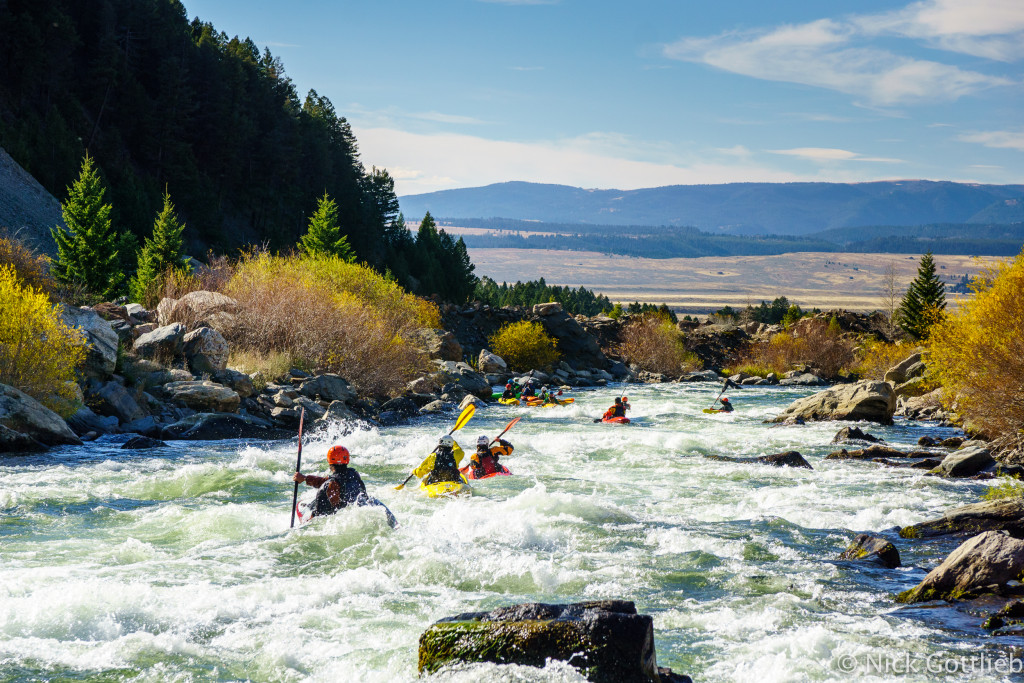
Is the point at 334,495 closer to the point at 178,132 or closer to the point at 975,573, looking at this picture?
the point at 975,573

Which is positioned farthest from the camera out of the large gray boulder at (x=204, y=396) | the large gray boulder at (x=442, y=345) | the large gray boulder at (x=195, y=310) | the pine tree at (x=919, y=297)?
the pine tree at (x=919, y=297)

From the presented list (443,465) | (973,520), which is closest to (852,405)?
(973,520)

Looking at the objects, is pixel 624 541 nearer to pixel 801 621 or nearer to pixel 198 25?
pixel 801 621

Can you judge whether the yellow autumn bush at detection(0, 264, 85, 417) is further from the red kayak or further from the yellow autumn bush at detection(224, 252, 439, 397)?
the red kayak

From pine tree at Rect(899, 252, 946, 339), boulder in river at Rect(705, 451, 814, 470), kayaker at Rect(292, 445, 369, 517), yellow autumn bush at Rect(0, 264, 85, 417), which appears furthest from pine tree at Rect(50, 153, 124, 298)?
pine tree at Rect(899, 252, 946, 339)

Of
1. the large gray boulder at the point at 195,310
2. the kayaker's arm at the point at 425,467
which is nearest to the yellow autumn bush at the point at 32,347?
the large gray boulder at the point at 195,310

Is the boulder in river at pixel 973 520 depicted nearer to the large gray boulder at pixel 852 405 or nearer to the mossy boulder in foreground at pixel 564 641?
the mossy boulder in foreground at pixel 564 641

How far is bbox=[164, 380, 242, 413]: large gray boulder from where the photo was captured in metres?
24.0

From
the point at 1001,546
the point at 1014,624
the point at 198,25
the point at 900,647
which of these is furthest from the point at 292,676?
the point at 198,25

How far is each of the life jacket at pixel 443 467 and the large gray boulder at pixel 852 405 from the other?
65.5 ft

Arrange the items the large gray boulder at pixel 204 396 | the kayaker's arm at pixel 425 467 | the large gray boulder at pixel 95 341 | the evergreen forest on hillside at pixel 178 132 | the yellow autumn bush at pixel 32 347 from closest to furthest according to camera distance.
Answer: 1. the kayaker's arm at pixel 425 467
2. the yellow autumn bush at pixel 32 347
3. the large gray boulder at pixel 95 341
4. the large gray boulder at pixel 204 396
5. the evergreen forest on hillside at pixel 178 132

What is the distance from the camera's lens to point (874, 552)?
12391 mm

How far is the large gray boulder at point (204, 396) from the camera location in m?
24.0

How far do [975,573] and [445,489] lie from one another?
9.29m
